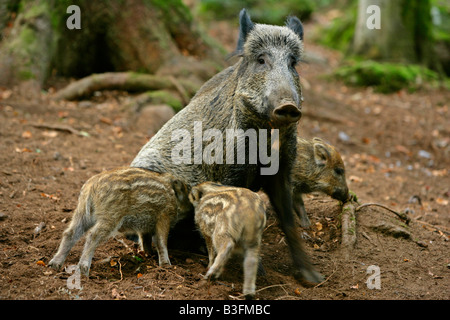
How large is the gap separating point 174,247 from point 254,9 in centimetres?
1589

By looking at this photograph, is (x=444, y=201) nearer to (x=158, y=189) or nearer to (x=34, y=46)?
(x=158, y=189)

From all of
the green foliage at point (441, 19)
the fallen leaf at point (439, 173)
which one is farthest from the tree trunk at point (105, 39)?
the green foliage at point (441, 19)

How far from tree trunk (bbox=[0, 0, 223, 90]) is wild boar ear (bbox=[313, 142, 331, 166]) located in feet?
13.3

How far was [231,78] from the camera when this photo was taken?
5.02m

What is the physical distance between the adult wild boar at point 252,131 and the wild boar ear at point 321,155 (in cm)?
162

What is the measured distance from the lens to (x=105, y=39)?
9.60 m

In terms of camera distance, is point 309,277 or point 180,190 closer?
point 309,277

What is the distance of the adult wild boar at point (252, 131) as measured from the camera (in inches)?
176

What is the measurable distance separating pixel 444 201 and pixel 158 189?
5.34 meters

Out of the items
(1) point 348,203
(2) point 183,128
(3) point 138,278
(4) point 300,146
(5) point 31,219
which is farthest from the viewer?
(4) point 300,146

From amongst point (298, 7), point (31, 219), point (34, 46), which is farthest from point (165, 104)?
point (298, 7)

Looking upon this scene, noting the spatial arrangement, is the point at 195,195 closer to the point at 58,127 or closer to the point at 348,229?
the point at 348,229

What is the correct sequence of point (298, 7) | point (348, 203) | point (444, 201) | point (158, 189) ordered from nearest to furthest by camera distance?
1. point (158, 189)
2. point (348, 203)
3. point (444, 201)
4. point (298, 7)

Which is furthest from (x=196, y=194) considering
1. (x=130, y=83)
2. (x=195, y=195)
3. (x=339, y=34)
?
(x=339, y=34)
